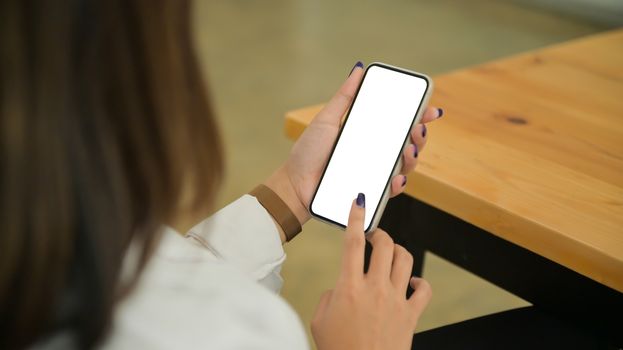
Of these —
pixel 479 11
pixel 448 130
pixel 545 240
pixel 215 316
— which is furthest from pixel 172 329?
pixel 479 11

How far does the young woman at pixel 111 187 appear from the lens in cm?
34

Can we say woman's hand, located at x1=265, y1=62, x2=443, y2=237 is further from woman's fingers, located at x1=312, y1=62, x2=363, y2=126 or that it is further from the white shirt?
the white shirt

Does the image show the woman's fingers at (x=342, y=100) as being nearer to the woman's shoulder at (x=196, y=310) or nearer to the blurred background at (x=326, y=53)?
the woman's shoulder at (x=196, y=310)

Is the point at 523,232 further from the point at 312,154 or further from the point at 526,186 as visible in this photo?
the point at 312,154

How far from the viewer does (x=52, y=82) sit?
0.34 metres

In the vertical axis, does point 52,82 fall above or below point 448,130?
above

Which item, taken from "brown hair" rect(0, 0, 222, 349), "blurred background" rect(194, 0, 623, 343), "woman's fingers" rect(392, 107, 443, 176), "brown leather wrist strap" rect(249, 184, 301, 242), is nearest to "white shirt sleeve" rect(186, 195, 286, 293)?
"brown leather wrist strap" rect(249, 184, 301, 242)

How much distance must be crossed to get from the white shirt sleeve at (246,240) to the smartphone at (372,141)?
0.19ft

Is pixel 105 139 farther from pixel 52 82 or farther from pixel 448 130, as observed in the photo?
pixel 448 130

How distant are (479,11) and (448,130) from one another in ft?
8.43

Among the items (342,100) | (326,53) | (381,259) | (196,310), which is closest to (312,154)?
(342,100)

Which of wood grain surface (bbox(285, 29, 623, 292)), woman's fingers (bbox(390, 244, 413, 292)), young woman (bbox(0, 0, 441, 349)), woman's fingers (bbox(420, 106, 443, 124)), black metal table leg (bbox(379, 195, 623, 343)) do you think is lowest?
black metal table leg (bbox(379, 195, 623, 343))

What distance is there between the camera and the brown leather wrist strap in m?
0.71

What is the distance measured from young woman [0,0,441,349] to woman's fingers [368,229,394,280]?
0.16 m
